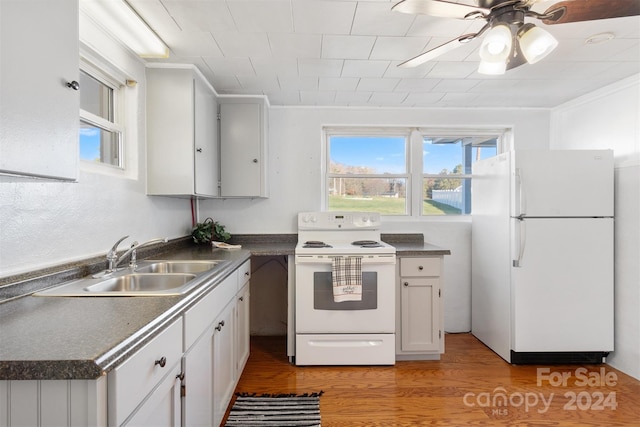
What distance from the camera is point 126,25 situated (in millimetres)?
1735

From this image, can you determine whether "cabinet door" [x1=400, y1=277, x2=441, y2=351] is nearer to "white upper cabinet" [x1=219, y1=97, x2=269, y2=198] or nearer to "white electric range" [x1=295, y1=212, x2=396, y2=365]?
"white electric range" [x1=295, y1=212, x2=396, y2=365]

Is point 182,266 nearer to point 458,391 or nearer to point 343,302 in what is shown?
point 343,302

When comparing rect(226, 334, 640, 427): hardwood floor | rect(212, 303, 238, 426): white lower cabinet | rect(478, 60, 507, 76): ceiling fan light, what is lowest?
rect(226, 334, 640, 427): hardwood floor

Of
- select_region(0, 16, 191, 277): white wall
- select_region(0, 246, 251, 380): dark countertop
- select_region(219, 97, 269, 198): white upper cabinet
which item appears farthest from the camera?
select_region(219, 97, 269, 198): white upper cabinet

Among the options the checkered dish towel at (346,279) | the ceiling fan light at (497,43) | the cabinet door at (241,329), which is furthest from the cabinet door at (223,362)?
the ceiling fan light at (497,43)

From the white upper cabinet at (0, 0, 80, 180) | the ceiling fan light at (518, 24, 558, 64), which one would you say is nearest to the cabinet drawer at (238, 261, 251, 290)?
the white upper cabinet at (0, 0, 80, 180)

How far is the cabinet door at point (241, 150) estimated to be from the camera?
9.40 feet

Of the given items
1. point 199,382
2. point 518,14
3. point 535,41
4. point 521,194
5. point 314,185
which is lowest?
point 199,382

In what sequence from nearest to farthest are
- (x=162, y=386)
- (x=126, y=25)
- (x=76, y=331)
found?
(x=76, y=331) < (x=162, y=386) < (x=126, y=25)

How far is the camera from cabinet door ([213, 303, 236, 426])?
65.3 inches

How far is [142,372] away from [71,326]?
250 millimetres

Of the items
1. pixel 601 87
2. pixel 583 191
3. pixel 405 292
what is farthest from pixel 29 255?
pixel 601 87

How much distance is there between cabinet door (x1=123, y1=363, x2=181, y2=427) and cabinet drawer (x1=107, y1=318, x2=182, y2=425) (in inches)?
1.0

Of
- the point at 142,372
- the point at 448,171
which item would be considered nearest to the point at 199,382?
the point at 142,372
